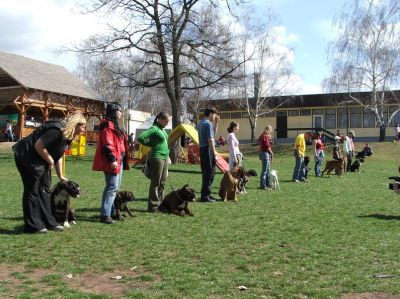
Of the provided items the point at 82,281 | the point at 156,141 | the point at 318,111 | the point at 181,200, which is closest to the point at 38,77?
the point at 318,111

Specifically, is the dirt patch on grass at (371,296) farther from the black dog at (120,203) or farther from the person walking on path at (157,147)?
the person walking on path at (157,147)

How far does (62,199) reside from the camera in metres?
7.36

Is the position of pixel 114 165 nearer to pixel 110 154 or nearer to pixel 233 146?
pixel 110 154

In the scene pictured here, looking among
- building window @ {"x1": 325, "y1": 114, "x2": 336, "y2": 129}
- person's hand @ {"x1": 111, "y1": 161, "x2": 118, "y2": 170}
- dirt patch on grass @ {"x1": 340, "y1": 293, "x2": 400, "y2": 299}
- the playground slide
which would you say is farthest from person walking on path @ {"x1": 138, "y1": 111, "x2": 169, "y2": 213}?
building window @ {"x1": 325, "y1": 114, "x2": 336, "y2": 129}

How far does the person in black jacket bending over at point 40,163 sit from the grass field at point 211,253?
271 mm

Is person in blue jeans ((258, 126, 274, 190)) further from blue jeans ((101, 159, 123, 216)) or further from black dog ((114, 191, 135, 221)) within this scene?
blue jeans ((101, 159, 123, 216))

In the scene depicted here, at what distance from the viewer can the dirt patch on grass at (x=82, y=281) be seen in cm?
454

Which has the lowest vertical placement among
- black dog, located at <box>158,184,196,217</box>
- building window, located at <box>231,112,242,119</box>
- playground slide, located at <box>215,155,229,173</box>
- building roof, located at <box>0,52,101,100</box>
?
black dog, located at <box>158,184,196,217</box>

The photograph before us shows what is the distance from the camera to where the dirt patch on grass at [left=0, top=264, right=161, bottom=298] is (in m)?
4.54

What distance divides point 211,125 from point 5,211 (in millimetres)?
4326

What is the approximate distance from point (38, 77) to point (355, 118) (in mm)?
29713

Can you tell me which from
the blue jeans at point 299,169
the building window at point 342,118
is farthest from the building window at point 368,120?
the blue jeans at point 299,169

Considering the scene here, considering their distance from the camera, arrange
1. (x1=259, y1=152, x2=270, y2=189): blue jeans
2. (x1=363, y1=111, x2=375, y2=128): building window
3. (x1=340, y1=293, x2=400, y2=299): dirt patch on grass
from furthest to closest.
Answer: (x1=363, y1=111, x2=375, y2=128): building window → (x1=259, y1=152, x2=270, y2=189): blue jeans → (x1=340, y1=293, x2=400, y2=299): dirt patch on grass

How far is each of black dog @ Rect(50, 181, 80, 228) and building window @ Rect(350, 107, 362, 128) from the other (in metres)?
44.0
